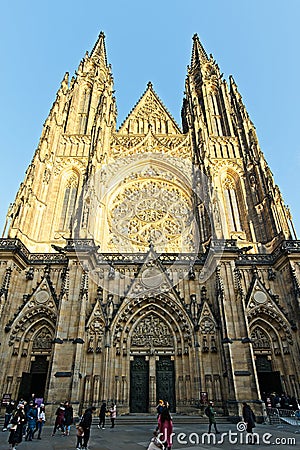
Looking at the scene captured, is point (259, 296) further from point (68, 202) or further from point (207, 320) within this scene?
point (68, 202)

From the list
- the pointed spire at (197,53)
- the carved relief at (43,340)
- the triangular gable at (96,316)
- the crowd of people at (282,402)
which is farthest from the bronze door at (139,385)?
the pointed spire at (197,53)

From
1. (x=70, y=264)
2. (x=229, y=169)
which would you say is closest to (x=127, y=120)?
(x=229, y=169)

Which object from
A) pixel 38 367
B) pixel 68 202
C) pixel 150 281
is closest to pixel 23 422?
pixel 38 367

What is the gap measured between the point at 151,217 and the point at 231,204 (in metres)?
5.69

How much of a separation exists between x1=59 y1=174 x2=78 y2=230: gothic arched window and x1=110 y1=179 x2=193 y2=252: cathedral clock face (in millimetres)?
2765

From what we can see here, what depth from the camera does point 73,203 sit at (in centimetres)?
2072

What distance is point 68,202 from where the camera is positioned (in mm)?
20766

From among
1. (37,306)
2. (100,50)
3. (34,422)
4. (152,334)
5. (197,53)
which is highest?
(100,50)

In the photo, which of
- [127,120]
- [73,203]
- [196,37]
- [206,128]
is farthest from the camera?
[196,37]

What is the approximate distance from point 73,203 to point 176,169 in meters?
7.81

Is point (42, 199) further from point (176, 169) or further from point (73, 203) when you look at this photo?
point (176, 169)

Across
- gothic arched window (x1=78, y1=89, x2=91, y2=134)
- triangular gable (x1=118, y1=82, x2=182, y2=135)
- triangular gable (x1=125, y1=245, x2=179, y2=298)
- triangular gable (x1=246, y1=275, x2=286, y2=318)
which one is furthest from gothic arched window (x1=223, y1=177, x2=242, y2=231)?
gothic arched window (x1=78, y1=89, x2=91, y2=134)

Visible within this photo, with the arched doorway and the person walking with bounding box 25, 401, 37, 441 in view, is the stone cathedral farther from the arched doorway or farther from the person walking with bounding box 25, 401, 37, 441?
the person walking with bounding box 25, 401, 37, 441

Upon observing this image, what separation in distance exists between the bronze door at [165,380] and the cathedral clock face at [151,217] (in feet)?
21.9
